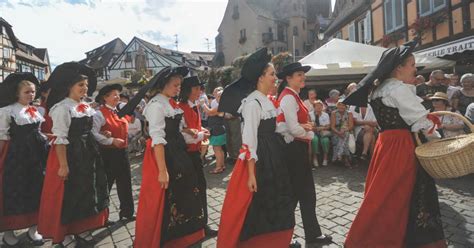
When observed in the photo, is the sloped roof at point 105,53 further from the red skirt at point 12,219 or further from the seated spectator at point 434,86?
the seated spectator at point 434,86

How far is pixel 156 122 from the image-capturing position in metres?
2.91

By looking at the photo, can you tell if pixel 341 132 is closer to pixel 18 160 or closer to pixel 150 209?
pixel 150 209

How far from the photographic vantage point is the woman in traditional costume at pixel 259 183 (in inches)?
101

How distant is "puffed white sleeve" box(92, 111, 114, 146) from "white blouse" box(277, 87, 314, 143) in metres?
2.23

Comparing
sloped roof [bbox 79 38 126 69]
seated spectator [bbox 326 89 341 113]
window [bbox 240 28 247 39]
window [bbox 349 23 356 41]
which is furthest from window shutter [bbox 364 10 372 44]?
sloped roof [bbox 79 38 126 69]

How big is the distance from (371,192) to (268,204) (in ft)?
3.15

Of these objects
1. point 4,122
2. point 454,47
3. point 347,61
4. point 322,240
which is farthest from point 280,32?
point 322,240

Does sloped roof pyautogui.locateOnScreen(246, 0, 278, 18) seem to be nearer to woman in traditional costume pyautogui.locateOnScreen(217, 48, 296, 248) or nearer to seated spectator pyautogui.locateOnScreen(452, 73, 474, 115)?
seated spectator pyautogui.locateOnScreen(452, 73, 474, 115)

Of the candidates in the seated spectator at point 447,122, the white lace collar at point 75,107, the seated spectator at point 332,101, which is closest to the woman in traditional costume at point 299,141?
the white lace collar at point 75,107

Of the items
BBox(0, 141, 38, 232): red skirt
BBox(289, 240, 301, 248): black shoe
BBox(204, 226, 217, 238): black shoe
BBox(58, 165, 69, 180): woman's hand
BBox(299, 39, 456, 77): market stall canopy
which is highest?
BBox(299, 39, 456, 77): market stall canopy

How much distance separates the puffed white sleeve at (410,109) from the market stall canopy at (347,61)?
5.41 m

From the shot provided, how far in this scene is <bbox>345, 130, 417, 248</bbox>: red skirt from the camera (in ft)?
8.70

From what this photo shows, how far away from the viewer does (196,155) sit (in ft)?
11.9

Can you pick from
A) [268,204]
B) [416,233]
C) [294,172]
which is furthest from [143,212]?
[416,233]
